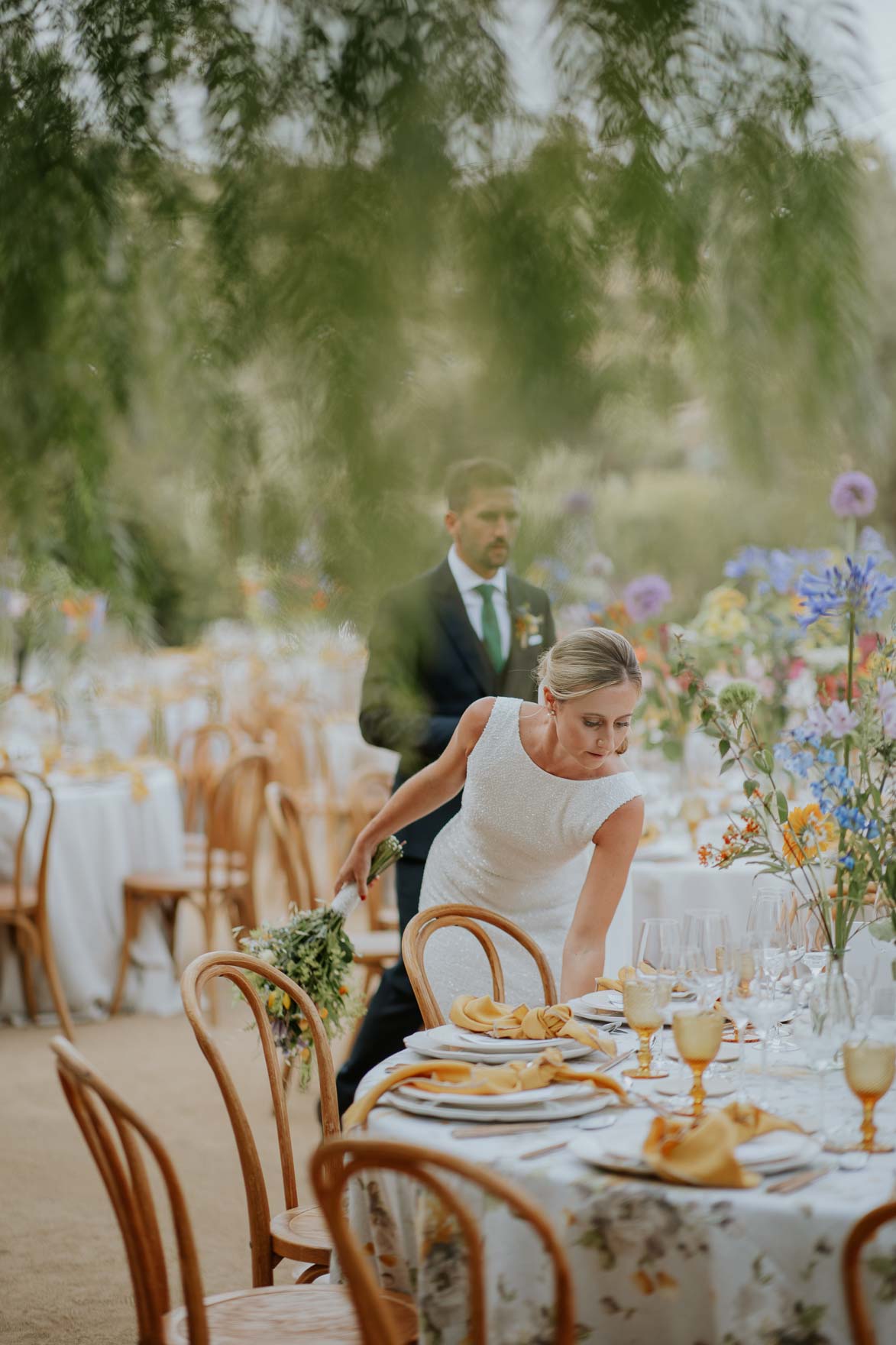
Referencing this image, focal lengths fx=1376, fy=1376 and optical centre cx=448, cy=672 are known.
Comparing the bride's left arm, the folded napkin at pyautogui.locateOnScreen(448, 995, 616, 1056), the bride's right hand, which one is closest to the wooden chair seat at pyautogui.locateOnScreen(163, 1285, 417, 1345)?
the folded napkin at pyautogui.locateOnScreen(448, 995, 616, 1056)

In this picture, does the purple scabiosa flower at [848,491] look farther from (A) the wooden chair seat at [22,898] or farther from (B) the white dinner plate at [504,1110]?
(A) the wooden chair seat at [22,898]

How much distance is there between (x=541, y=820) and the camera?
9.36 ft

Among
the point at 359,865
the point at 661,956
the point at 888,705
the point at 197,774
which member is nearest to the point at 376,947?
the point at 359,865

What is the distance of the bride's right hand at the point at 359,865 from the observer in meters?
2.78

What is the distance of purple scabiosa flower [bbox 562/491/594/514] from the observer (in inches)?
27.7

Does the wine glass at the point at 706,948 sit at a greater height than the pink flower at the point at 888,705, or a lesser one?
lesser

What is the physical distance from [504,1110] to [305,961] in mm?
997

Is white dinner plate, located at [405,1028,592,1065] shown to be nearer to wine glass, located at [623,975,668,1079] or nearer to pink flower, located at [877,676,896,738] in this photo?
wine glass, located at [623,975,668,1079]

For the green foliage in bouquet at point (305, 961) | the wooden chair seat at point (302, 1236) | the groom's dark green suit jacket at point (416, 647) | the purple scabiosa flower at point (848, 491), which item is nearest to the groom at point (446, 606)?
the groom's dark green suit jacket at point (416, 647)

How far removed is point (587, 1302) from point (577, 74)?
1.31m

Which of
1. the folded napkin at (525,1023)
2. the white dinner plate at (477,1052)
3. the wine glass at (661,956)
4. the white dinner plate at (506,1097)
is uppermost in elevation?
the wine glass at (661,956)

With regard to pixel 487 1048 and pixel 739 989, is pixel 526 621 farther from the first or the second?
pixel 487 1048

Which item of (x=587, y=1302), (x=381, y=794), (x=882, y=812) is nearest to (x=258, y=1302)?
(x=587, y=1302)

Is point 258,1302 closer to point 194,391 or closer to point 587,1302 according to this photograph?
point 587,1302
